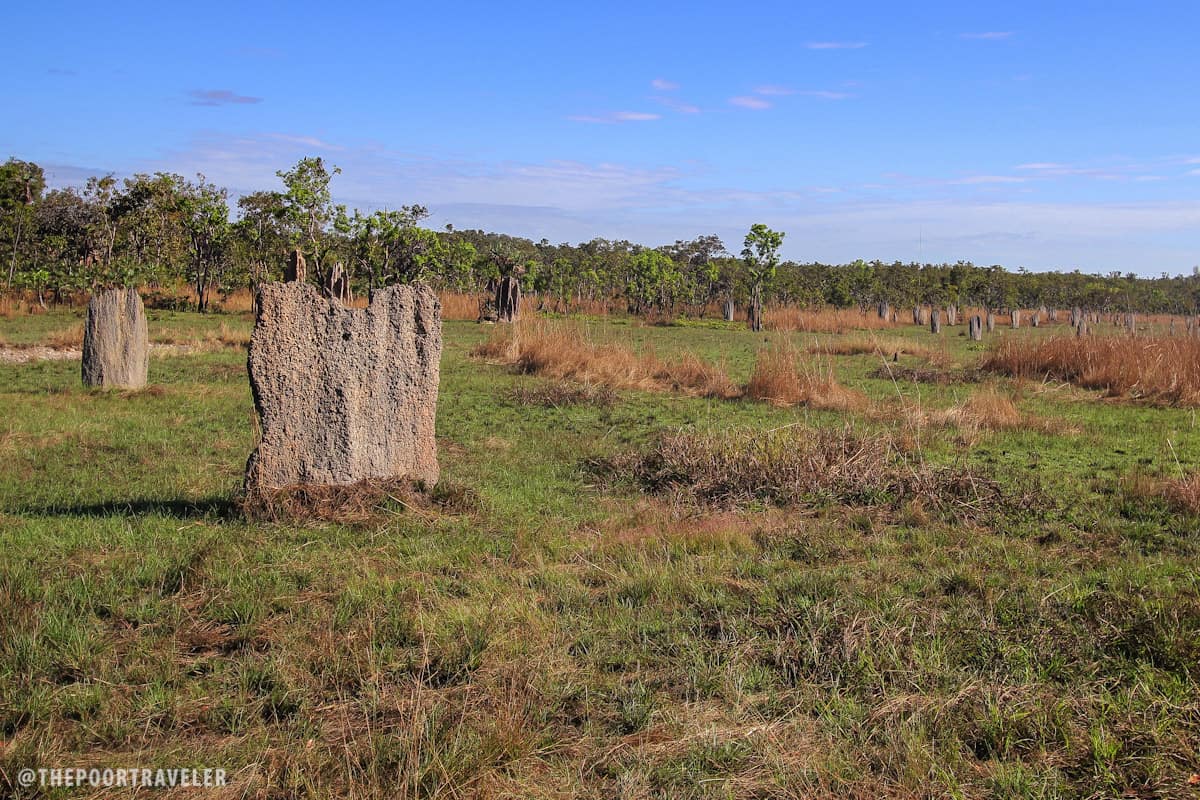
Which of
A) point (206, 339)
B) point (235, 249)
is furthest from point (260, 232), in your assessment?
point (206, 339)

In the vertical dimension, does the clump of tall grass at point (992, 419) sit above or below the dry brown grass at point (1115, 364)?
below

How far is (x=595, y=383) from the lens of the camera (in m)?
13.3

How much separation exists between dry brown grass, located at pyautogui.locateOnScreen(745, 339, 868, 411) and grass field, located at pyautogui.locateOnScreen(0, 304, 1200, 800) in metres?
3.33

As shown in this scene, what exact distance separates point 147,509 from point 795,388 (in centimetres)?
804

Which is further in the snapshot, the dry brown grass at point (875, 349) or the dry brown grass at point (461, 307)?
the dry brown grass at point (461, 307)

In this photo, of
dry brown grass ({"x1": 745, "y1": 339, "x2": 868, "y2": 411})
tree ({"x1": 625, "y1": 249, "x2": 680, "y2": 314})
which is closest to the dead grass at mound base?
dry brown grass ({"x1": 745, "y1": 339, "x2": 868, "y2": 411})

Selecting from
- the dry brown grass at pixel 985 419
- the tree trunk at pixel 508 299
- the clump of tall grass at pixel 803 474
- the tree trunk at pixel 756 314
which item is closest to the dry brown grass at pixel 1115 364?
the dry brown grass at pixel 985 419

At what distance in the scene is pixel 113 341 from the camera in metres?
11.7

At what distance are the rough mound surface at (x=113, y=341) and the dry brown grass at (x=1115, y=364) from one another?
1293 cm

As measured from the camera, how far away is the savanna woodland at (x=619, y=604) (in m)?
3.21

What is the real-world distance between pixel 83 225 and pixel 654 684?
26.6 meters

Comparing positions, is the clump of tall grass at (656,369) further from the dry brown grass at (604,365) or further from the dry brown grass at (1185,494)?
the dry brown grass at (1185,494)

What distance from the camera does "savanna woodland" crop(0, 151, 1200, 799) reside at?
3213mm

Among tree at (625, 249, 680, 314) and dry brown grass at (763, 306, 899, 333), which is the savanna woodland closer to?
dry brown grass at (763, 306, 899, 333)
